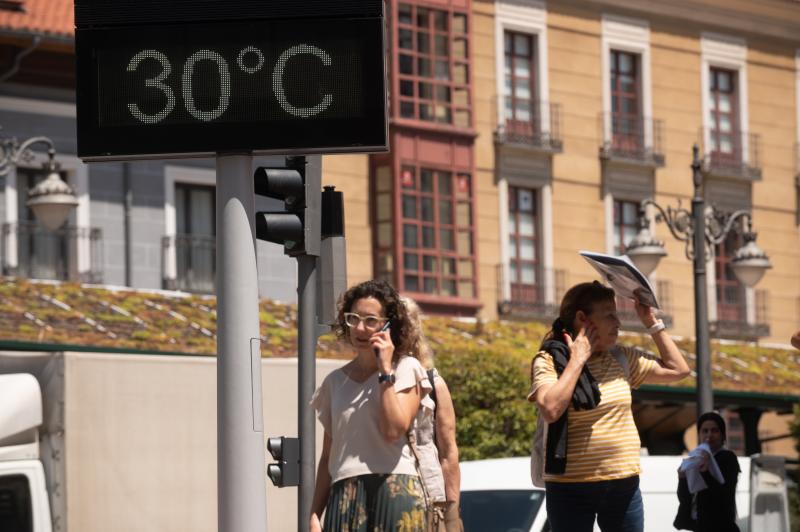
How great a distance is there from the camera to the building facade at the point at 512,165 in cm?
3041

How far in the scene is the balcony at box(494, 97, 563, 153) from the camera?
1406 inches

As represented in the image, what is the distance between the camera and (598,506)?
27.6ft

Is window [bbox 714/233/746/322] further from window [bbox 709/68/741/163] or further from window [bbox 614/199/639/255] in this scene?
window [bbox 614/199/639/255]

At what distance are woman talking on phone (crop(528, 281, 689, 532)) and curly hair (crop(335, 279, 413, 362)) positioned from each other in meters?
0.73

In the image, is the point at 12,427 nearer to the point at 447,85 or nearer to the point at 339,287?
the point at 339,287

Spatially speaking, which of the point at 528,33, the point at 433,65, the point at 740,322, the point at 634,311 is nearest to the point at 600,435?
the point at 433,65

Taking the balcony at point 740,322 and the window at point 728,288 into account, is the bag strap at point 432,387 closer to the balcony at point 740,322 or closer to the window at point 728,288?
the balcony at point 740,322

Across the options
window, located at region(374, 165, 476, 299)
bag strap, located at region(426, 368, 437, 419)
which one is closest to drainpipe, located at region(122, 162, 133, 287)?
window, located at region(374, 165, 476, 299)

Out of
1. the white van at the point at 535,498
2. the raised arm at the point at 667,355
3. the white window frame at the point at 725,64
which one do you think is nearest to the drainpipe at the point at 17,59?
the white window frame at the point at 725,64

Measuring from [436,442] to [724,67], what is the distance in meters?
33.7

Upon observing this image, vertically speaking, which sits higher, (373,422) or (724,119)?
(724,119)

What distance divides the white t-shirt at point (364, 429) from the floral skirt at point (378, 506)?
1.6 inches

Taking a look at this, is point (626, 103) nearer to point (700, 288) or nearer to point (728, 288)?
point (728, 288)

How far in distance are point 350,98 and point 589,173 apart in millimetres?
29812
